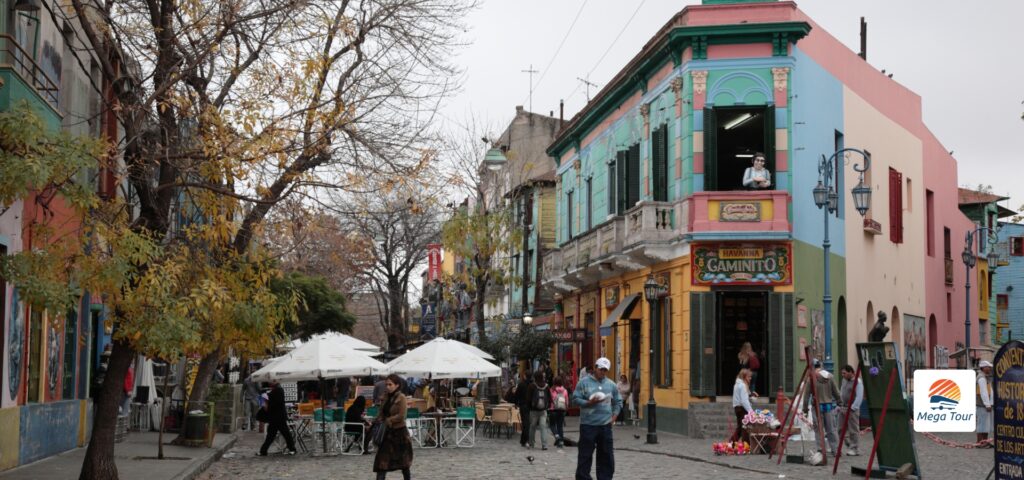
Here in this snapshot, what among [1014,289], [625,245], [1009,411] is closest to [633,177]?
[625,245]

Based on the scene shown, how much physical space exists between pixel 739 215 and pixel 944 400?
37.7 ft

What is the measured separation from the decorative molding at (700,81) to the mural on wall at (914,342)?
1209cm

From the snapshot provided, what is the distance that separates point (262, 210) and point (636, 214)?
12.1m

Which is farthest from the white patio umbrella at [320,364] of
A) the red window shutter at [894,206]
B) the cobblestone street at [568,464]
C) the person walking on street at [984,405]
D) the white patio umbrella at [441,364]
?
the red window shutter at [894,206]

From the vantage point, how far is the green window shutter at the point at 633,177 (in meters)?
34.0

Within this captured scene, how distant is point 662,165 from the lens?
103ft

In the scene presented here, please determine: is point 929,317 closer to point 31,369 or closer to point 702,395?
point 702,395

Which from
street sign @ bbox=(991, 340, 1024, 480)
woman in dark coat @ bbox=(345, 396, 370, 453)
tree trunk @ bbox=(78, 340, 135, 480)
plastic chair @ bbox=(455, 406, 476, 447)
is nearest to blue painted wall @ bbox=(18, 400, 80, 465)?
tree trunk @ bbox=(78, 340, 135, 480)

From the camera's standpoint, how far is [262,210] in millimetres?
21859

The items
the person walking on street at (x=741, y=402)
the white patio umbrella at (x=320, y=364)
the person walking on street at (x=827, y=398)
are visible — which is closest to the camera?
the person walking on street at (x=827, y=398)

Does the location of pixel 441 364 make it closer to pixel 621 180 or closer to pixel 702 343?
pixel 702 343

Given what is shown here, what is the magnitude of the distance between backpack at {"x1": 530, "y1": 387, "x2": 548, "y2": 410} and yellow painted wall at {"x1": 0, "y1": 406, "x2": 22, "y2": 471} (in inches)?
421

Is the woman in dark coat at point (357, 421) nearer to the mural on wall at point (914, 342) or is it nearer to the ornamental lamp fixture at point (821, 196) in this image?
the ornamental lamp fixture at point (821, 196)

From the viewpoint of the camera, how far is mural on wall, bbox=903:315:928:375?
3700 cm
